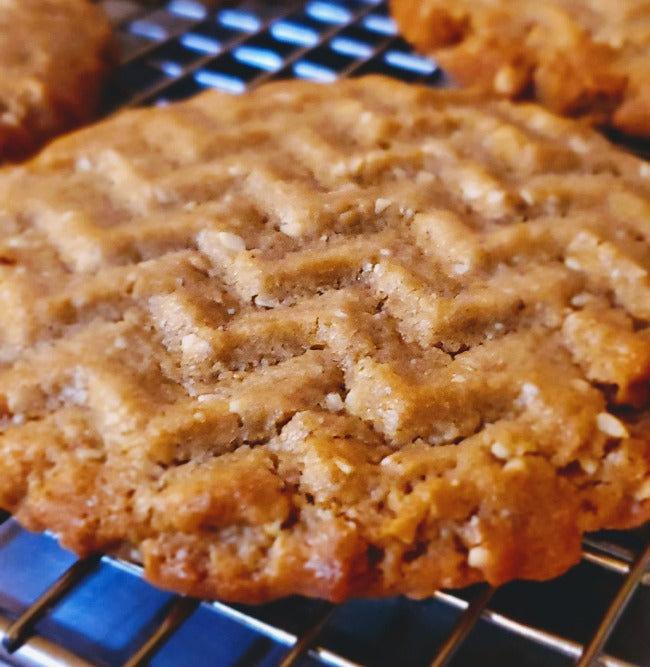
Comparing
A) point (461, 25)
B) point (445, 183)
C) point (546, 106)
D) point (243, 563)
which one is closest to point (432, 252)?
point (445, 183)

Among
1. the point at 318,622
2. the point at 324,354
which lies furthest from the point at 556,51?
the point at 318,622

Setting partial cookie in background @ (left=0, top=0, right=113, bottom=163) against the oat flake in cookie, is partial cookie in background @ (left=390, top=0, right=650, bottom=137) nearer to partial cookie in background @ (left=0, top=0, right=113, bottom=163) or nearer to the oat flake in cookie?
the oat flake in cookie

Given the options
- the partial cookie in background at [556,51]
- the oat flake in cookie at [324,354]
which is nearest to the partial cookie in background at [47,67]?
the oat flake in cookie at [324,354]

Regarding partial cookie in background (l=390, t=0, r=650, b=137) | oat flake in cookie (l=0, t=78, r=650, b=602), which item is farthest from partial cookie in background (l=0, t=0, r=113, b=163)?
partial cookie in background (l=390, t=0, r=650, b=137)

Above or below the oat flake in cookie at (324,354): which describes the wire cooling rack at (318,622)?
below

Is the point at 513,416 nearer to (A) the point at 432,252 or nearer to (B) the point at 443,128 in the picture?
(A) the point at 432,252

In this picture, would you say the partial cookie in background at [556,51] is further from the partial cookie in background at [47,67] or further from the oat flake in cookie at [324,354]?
the partial cookie in background at [47,67]

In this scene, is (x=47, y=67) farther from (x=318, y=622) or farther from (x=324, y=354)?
(x=318, y=622)
